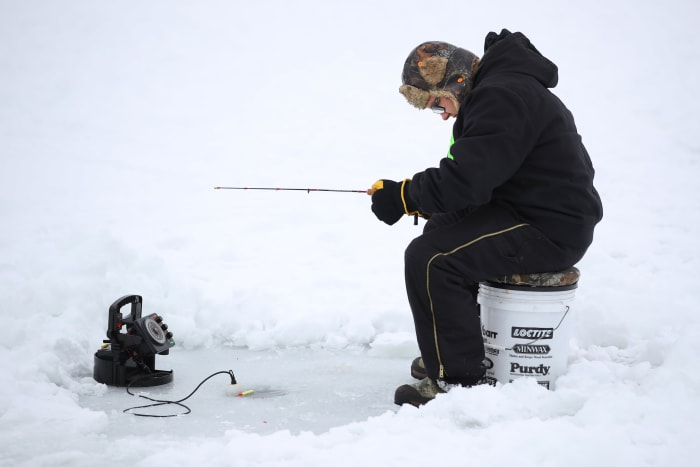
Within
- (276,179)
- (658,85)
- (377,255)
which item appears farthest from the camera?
(658,85)

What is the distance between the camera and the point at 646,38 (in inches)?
451

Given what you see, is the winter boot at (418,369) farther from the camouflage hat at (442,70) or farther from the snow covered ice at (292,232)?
the camouflage hat at (442,70)

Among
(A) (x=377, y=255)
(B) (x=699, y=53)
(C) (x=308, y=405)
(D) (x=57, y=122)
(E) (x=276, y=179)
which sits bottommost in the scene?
(C) (x=308, y=405)

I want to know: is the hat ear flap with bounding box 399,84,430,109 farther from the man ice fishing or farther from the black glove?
the black glove

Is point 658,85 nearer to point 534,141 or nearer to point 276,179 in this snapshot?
point 276,179

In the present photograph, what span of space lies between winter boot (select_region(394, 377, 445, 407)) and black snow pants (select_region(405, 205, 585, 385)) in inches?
2.8

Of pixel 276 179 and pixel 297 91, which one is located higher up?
pixel 297 91

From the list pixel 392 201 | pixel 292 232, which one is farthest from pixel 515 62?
pixel 292 232

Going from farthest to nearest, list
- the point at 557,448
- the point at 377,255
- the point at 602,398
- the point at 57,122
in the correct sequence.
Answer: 1. the point at 57,122
2. the point at 377,255
3. the point at 602,398
4. the point at 557,448

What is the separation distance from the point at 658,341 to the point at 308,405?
1502mm

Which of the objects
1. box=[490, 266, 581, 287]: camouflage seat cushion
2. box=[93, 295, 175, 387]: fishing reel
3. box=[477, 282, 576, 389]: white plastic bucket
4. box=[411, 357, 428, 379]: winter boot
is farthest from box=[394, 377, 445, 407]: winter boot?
box=[93, 295, 175, 387]: fishing reel

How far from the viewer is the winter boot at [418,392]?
286 centimetres

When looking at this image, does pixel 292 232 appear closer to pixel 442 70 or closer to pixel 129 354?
pixel 129 354

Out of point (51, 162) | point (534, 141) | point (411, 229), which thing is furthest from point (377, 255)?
point (51, 162)
